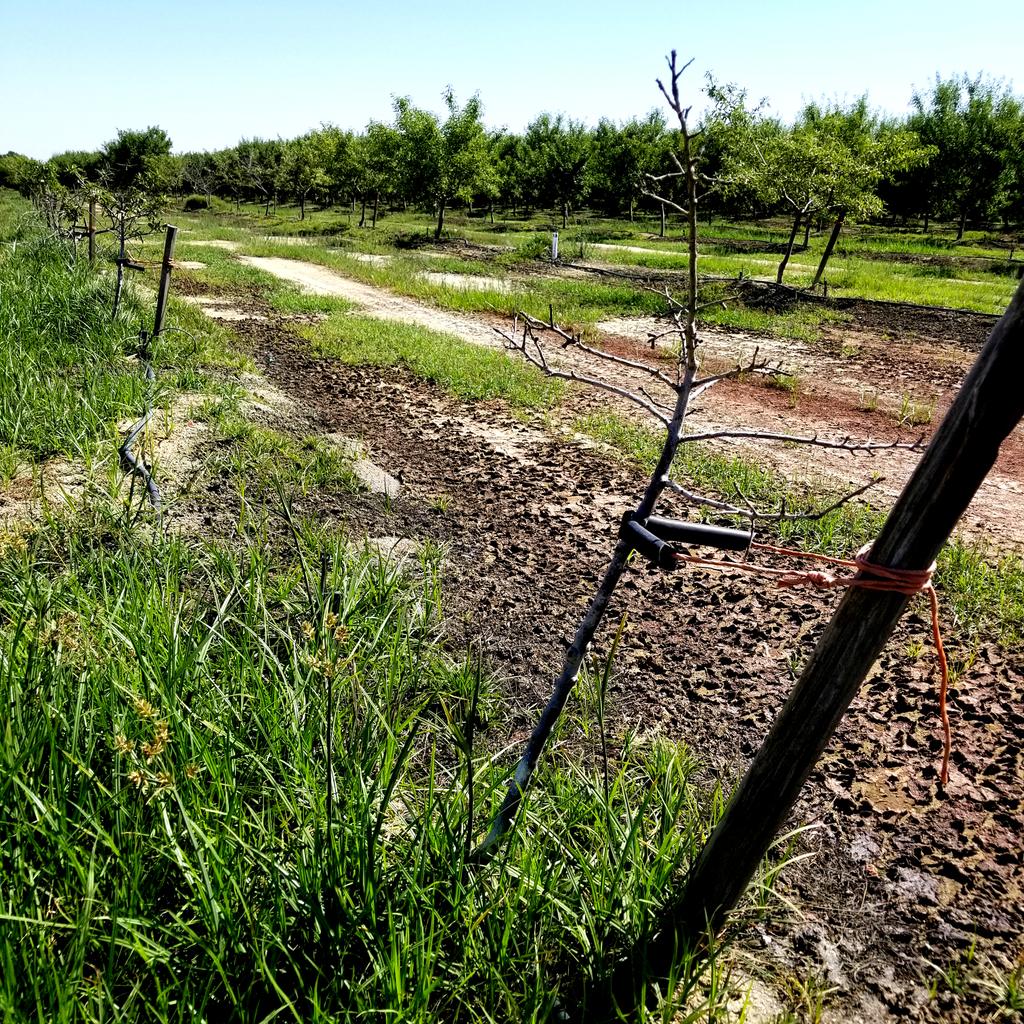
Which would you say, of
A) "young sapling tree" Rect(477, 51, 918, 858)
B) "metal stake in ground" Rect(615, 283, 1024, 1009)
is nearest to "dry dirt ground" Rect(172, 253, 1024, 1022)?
"metal stake in ground" Rect(615, 283, 1024, 1009)

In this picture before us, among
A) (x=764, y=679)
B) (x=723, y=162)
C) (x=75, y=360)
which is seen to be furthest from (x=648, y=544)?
(x=723, y=162)

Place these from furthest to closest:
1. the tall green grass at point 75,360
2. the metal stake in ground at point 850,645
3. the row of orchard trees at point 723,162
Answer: the row of orchard trees at point 723,162, the tall green grass at point 75,360, the metal stake in ground at point 850,645

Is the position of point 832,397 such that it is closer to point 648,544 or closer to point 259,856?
point 648,544

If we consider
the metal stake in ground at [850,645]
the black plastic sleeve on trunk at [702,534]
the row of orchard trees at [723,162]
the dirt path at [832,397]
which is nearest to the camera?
the metal stake in ground at [850,645]

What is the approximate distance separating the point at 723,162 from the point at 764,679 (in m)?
27.4

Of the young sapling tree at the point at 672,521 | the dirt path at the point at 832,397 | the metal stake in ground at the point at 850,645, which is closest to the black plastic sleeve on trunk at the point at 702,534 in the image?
the young sapling tree at the point at 672,521

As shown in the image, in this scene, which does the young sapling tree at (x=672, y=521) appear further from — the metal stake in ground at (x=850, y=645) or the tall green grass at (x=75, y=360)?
the tall green grass at (x=75, y=360)

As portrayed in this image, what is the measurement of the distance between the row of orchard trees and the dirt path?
17.1 feet

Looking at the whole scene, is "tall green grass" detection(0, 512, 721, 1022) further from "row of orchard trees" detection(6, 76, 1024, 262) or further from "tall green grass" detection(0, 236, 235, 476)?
"row of orchard trees" detection(6, 76, 1024, 262)

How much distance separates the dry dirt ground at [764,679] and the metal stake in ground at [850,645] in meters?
0.50

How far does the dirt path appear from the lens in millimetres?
6473

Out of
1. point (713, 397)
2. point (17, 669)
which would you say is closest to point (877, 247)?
point (713, 397)

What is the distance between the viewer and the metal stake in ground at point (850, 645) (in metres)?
1.33

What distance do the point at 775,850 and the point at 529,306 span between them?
1273 centimetres
